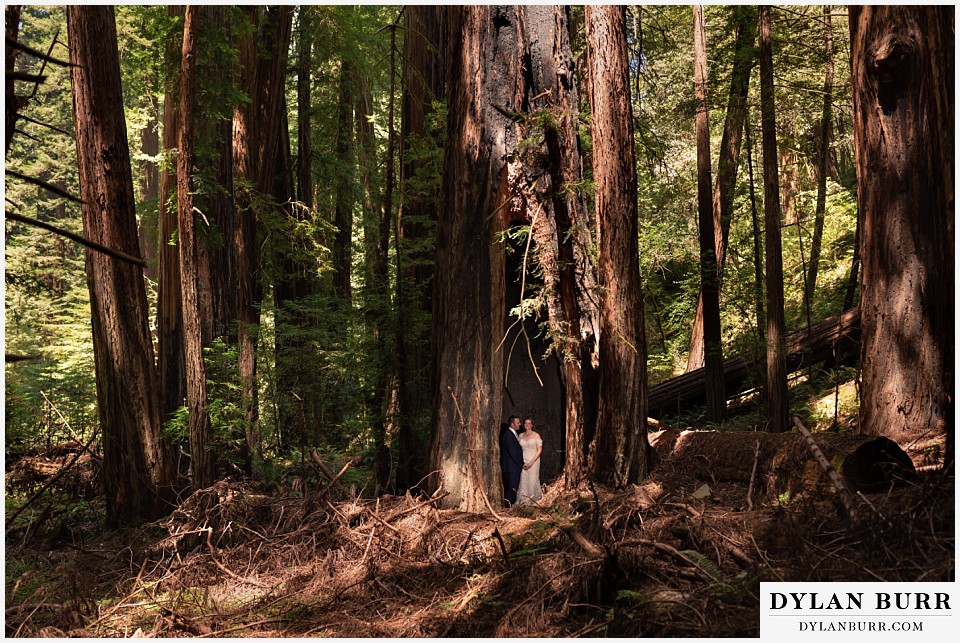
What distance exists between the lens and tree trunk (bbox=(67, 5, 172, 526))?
9.30 metres

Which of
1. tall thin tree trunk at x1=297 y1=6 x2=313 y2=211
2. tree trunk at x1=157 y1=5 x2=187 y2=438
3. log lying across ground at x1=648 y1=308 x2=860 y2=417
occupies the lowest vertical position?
log lying across ground at x1=648 y1=308 x2=860 y2=417

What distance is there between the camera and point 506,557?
6.20m

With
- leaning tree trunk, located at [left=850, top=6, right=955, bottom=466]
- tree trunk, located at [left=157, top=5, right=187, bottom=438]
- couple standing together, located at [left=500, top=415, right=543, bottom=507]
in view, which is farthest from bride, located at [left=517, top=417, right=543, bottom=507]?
tree trunk, located at [left=157, top=5, right=187, bottom=438]

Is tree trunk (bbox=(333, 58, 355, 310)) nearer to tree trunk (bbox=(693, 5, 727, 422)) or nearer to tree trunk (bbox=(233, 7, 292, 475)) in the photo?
tree trunk (bbox=(233, 7, 292, 475))

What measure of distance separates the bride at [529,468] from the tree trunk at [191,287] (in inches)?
154

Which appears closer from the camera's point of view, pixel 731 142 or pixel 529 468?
pixel 529 468

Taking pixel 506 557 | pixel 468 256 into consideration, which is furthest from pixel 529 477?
pixel 506 557

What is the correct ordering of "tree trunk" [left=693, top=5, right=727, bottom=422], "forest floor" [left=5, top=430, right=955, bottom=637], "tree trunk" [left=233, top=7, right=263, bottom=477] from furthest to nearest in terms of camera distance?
"tree trunk" [left=693, top=5, right=727, bottom=422] → "tree trunk" [left=233, top=7, right=263, bottom=477] → "forest floor" [left=5, top=430, right=955, bottom=637]

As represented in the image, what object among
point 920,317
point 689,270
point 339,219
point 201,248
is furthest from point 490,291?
point 339,219

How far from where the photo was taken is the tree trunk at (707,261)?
1372 centimetres

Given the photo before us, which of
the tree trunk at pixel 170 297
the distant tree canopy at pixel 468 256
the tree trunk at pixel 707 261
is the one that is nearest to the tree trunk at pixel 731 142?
the distant tree canopy at pixel 468 256

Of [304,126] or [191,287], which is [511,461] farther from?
[304,126]

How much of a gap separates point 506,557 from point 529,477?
12.7 ft

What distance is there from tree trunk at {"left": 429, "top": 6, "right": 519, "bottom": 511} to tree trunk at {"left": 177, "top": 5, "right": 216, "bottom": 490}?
2.71 metres
